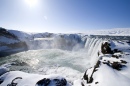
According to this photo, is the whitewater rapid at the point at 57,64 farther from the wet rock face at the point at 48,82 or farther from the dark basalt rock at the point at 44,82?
the dark basalt rock at the point at 44,82

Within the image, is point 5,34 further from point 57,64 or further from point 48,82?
point 48,82

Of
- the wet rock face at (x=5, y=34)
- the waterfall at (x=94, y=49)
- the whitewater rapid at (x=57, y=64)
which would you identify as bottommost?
the whitewater rapid at (x=57, y=64)

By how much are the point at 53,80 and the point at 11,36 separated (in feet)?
214

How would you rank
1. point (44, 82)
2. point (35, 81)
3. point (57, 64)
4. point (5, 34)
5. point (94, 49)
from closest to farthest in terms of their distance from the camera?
1. point (44, 82)
2. point (35, 81)
3. point (57, 64)
4. point (94, 49)
5. point (5, 34)

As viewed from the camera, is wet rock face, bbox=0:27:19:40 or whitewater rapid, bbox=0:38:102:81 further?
wet rock face, bbox=0:27:19:40

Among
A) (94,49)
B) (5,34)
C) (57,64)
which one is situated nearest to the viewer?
(57,64)

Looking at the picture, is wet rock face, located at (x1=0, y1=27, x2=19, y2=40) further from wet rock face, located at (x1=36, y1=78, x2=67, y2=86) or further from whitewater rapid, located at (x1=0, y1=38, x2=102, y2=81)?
wet rock face, located at (x1=36, y1=78, x2=67, y2=86)

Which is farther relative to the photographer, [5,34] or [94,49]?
[5,34]

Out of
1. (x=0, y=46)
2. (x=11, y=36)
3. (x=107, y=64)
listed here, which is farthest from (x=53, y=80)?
(x=11, y=36)

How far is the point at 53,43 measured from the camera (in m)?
73.9

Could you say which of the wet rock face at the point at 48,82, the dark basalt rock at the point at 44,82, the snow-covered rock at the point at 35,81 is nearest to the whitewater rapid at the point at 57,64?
the snow-covered rock at the point at 35,81

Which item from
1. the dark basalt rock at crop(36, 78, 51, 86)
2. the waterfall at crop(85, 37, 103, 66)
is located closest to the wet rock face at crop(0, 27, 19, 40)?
the waterfall at crop(85, 37, 103, 66)

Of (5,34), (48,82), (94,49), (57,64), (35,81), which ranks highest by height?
(5,34)

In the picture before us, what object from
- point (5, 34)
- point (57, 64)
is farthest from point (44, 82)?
point (5, 34)
